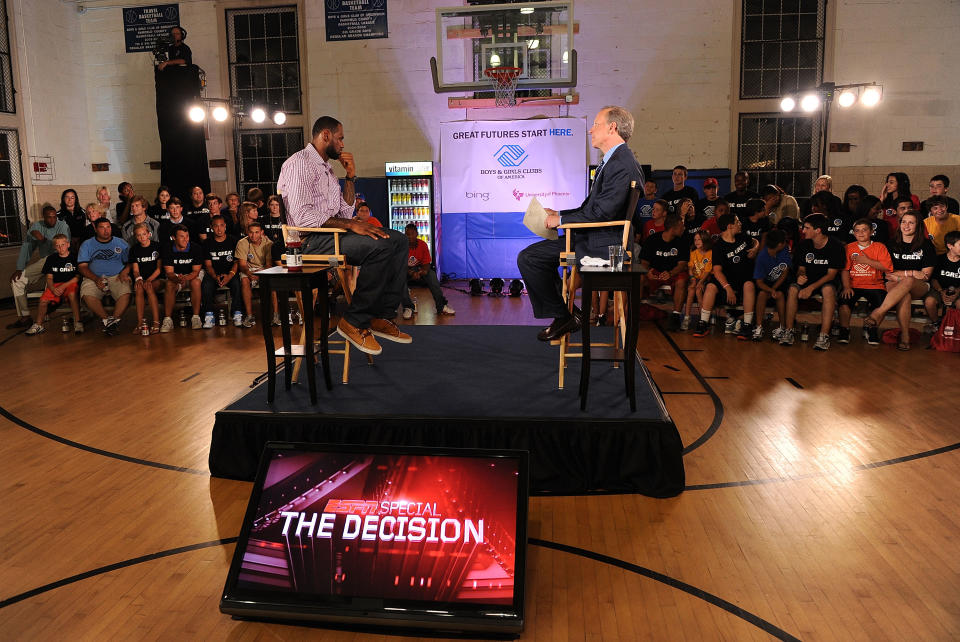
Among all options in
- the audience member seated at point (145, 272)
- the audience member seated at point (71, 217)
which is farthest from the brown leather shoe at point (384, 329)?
the audience member seated at point (71, 217)

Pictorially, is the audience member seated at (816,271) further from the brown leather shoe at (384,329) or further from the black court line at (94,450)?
the black court line at (94,450)

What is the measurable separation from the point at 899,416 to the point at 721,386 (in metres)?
1.13

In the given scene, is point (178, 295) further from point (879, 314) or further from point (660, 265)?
point (879, 314)

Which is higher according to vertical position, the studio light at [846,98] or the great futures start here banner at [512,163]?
the studio light at [846,98]

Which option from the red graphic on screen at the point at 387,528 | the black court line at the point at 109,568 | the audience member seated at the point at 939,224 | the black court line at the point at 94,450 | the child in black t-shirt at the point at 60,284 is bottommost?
the black court line at the point at 109,568

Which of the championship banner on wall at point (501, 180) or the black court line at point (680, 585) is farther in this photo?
the championship banner on wall at point (501, 180)

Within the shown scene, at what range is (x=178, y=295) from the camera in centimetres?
788

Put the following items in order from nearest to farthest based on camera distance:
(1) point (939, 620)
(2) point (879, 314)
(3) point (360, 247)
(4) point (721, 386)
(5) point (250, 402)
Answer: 1. (1) point (939, 620)
2. (5) point (250, 402)
3. (3) point (360, 247)
4. (4) point (721, 386)
5. (2) point (879, 314)

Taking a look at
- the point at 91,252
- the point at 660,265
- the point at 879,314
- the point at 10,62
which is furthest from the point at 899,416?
the point at 10,62

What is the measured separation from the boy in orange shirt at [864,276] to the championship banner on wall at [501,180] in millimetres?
4163

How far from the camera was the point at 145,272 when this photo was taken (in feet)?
Result: 24.9

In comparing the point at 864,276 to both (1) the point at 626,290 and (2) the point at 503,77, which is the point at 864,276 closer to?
(1) the point at 626,290

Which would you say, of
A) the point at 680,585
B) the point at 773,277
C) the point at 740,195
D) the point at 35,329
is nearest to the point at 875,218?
the point at 773,277

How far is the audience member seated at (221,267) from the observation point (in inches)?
301
